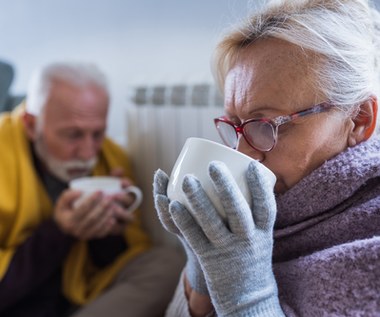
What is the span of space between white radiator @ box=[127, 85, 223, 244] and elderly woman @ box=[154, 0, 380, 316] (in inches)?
20.5

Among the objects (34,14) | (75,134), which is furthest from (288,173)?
(34,14)

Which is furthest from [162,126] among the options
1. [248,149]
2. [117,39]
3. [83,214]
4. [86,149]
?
[248,149]

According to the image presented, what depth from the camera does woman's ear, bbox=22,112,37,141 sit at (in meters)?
1.35

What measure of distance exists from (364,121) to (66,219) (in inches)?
31.0

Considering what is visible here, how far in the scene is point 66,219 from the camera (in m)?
1.16

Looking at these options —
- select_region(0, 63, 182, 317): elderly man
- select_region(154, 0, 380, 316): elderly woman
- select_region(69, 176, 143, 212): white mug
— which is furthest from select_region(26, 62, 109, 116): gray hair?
select_region(154, 0, 380, 316): elderly woman

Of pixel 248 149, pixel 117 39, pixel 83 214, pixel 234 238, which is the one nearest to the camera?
pixel 234 238

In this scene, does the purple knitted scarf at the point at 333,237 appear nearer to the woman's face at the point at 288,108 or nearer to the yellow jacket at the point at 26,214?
the woman's face at the point at 288,108

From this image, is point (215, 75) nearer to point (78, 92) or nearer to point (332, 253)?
point (332, 253)

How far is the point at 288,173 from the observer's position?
0.60m

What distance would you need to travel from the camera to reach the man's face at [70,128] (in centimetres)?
130

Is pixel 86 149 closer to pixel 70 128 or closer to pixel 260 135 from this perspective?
pixel 70 128

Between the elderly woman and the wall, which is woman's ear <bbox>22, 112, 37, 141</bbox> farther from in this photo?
the elderly woman

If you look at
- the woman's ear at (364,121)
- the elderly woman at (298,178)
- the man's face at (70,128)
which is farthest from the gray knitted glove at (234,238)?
the man's face at (70,128)
